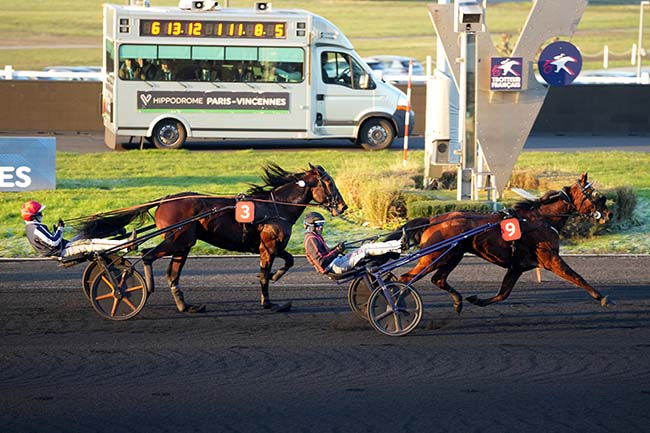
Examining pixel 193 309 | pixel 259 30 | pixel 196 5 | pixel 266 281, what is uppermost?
pixel 196 5

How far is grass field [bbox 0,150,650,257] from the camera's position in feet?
48.8

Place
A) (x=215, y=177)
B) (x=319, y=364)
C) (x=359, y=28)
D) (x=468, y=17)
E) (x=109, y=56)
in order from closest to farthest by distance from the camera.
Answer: (x=319, y=364) → (x=468, y=17) → (x=215, y=177) → (x=109, y=56) → (x=359, y=28)

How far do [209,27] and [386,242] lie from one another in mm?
15323

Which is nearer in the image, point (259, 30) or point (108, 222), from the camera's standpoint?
point (108, 222)

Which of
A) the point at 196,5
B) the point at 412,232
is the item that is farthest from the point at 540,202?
the point at 196,5

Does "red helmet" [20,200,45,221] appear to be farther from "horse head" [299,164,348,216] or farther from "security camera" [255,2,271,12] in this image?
"security camera" [255,2,271,12]

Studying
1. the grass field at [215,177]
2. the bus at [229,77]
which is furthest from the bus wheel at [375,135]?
the grass field at [215,177]

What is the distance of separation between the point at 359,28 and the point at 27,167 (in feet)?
181

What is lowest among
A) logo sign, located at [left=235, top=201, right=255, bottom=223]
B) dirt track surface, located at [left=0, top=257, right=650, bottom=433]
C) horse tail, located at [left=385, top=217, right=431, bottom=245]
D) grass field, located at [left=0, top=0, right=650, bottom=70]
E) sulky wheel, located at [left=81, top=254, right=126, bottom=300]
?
dirt track surface, located at [left=0, top=257, right=650, bottom=433]

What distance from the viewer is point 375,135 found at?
25.1 meters

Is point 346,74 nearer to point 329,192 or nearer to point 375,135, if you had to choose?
point 375,135

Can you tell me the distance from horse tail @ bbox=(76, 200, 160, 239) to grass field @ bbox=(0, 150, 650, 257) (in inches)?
143

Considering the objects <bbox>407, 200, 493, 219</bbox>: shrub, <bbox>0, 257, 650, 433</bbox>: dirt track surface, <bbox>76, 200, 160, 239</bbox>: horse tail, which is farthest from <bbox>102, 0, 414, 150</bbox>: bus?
<bbox>76, 200, 160, 239</bbox>: horse tail

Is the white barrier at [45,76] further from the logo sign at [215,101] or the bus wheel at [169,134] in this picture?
the logo sign at [215,101]
